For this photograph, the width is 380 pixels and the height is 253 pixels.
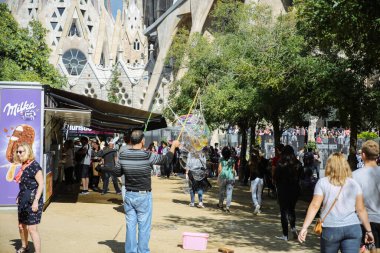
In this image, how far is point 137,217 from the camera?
7012 mm

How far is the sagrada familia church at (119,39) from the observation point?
61188mm

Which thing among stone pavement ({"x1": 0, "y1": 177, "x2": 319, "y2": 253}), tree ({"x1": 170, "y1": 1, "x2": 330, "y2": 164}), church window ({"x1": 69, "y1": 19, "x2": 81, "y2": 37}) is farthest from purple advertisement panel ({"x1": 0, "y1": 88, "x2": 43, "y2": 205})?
church window ({"x1": 69, "y1": 19, "x2": 81, "y2": 37})

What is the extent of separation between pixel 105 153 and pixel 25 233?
8046 millimetres

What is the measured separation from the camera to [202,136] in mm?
13656

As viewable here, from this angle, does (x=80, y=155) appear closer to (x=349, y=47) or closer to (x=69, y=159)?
(x=69, y=159)

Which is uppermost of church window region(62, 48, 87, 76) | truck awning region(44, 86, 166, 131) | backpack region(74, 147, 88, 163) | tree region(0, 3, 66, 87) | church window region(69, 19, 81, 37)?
church window region(69, 19, 81, 37)

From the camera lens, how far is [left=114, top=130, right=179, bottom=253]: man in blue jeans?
6.93 meters

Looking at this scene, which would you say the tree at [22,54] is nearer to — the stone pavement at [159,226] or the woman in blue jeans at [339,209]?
the stone pavement at [159,226]

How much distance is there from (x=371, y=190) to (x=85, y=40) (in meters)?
87.4

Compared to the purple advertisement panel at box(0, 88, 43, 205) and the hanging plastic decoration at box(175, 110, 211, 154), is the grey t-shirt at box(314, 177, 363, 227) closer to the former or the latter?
the hanging plastic decoration at box(175, 110, 211, 154)

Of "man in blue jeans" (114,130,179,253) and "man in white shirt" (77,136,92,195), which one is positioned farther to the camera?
"man in white shirt" (77,136,92,195)

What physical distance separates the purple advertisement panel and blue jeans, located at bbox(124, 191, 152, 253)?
17.7 ft

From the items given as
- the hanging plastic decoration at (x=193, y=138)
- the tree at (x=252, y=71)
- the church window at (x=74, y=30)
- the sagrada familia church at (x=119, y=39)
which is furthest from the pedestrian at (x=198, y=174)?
the church window at (x=74, y=30)

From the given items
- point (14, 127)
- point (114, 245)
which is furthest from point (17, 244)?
point (14, 127)
